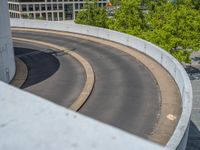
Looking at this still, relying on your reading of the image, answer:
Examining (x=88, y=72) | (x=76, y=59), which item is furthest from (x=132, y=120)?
(x=76, y=59)

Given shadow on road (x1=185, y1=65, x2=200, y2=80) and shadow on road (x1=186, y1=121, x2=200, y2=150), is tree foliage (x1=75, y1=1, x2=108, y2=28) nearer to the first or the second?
shadow on road (x1=185, y1=65, x2=200, y2=80)

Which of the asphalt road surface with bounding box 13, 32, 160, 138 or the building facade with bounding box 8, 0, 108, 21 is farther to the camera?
the building facade with bounding box 8, 0, 108, 21

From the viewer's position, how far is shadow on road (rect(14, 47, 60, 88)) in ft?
77.3

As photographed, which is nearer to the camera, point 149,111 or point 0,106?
point 0,106

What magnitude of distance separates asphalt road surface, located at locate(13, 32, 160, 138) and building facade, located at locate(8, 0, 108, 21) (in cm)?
8778

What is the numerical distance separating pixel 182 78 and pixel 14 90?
51.9ft

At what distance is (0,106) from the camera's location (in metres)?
4.75

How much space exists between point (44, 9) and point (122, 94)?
10171 centimetres

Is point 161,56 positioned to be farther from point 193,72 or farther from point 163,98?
point 193,72

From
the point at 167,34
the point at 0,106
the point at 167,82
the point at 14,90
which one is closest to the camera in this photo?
the point at 0,106

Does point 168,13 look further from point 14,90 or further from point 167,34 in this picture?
point 14,90

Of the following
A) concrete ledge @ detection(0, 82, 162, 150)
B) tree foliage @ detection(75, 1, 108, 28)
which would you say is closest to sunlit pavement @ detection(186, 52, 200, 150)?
tree foliage @ detection(75, 1, 108, 28)

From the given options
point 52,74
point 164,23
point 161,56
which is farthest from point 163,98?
point 164,23

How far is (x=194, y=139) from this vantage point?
2852 cm
